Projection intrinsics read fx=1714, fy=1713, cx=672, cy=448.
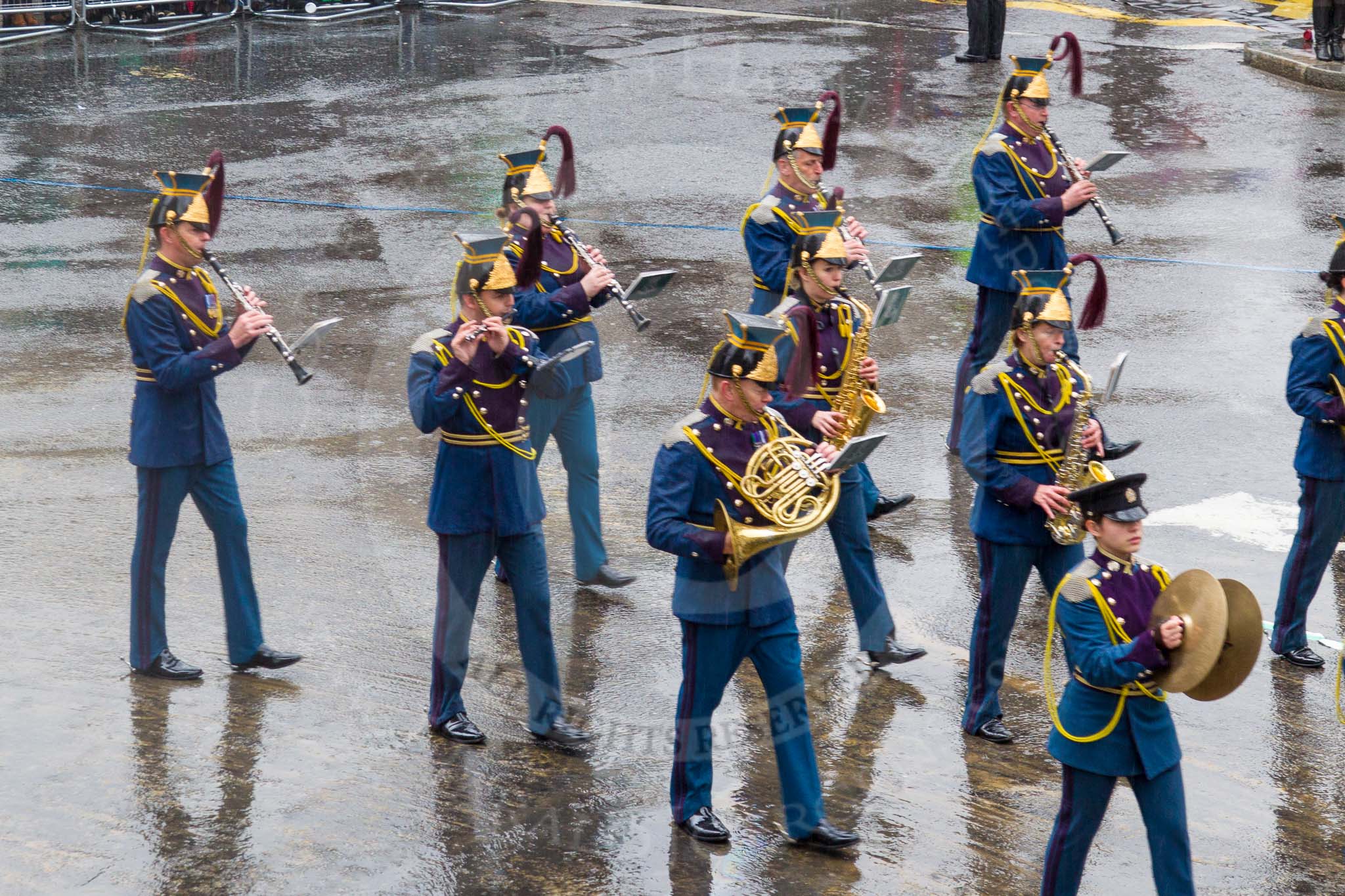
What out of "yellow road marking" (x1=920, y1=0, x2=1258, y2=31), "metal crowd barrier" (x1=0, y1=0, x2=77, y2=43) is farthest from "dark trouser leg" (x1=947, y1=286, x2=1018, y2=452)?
"metal crowd barrier" (x1=0, y1=0, x2=77, y2=43)

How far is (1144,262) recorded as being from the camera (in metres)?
13.6

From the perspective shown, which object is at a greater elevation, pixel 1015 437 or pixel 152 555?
pixel 1015 437

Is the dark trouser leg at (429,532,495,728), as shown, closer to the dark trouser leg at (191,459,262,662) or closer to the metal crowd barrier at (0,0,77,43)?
the dark trouser leg at (191,459,262,662)

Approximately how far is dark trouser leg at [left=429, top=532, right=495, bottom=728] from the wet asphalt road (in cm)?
21

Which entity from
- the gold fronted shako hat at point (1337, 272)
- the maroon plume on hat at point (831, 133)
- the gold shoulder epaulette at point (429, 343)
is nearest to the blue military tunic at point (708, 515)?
the gold shoulder epaulette at point (429, 343)

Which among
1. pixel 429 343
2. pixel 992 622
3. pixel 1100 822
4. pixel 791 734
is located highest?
pixel 429 343

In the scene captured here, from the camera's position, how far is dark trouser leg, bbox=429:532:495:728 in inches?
283

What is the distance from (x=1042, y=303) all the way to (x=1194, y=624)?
2043mm

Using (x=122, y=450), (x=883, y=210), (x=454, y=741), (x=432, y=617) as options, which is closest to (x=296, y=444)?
(x=122, y=450)

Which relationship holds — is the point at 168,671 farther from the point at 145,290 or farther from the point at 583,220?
the point at 583,220

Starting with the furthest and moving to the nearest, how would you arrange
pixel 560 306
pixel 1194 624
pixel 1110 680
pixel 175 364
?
pixel 560 306 < pixel 175 364 < pixel 1110 680 < pixel 1194 624

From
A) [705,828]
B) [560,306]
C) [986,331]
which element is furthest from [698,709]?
[986,331]

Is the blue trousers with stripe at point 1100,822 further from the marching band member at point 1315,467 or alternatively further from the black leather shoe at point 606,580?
the black leather shoe at point 606,580

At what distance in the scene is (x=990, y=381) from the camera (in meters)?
7.24
